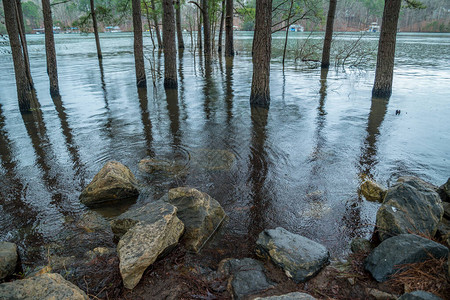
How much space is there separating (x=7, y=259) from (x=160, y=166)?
10.7 ft

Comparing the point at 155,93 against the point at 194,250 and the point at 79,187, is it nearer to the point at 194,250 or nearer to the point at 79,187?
the point at 79,187

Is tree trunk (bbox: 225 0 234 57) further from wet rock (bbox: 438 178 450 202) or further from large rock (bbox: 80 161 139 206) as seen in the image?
wet rock (bbox: 438 178 450 202)

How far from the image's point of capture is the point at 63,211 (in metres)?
4.70

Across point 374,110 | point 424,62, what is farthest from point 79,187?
point 424,62

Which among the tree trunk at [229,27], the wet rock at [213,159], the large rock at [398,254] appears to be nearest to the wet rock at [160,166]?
the wet rock at [213,159]

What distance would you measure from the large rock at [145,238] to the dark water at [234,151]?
2.11 feet

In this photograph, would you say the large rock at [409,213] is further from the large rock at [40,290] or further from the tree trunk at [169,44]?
the tree trunk at [169,44]

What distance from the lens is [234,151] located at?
705 centimetres

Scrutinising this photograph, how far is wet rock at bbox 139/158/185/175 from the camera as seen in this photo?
6.09 meters

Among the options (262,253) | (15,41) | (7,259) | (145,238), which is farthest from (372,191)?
(15,41)

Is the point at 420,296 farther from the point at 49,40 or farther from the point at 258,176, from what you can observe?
the point at 49,40

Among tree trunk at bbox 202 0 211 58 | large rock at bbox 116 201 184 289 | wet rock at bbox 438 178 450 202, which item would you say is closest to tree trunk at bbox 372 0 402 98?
wet rock at bbox 438 178 450 202

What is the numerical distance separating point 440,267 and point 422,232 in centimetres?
100

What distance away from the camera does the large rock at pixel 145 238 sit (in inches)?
121
